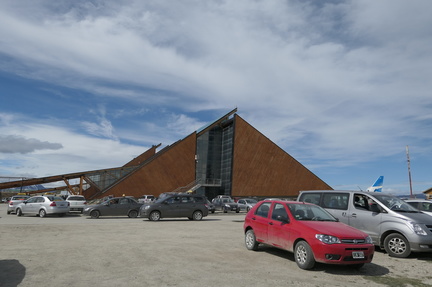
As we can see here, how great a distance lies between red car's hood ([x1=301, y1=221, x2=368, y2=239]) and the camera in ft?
23.4

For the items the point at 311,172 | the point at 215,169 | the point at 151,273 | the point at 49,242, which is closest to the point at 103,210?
the point at 49,242

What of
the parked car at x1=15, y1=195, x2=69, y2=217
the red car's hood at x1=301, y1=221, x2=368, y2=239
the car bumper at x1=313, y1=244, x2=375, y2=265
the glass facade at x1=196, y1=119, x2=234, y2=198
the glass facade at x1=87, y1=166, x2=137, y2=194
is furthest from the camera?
the glass facade at x1=196, y1=119, x2=234, y2=198

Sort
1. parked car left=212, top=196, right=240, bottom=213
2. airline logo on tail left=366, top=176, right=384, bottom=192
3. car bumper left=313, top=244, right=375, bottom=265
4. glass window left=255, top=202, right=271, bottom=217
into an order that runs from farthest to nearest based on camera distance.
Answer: airline logo on tail left=366, top=176, right=384, bottom=192
parked car left=212, top=196, right=240, bottom=213
glass window left=255, top=202, right=271, bottom=217
car bumper left=313, top=244, right=375, bottom=265

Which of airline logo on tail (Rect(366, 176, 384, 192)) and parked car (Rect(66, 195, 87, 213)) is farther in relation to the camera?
airline logo on tail (Rect(366, 176, 384, 192))

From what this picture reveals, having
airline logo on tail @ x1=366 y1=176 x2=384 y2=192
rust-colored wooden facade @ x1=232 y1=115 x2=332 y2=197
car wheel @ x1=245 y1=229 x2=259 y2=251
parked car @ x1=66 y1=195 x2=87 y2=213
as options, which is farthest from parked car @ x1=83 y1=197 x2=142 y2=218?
rust-colored wooden facade @ x1=232 y1=115 x2=332 y2=197

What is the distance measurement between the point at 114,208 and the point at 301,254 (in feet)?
58.2

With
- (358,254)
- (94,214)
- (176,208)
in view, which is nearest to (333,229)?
(358,254)

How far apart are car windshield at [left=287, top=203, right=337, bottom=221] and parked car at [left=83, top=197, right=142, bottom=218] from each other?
1681 cm

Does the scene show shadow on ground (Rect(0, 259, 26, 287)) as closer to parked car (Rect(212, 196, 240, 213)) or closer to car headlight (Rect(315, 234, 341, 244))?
car headlight (Rect(315, 234, 341, 244))

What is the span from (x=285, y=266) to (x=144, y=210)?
1352cm

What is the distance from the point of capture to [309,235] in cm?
726

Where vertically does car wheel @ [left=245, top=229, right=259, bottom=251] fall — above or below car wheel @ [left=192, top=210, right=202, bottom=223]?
below

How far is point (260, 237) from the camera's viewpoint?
356 inches

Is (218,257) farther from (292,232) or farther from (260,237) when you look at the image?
(292,232)
